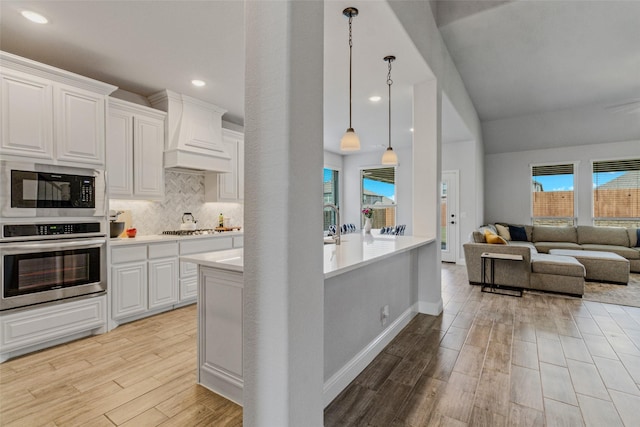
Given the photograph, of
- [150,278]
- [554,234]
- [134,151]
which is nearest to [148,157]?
[134,151]

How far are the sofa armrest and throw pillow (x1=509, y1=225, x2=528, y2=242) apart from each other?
2.96 metres

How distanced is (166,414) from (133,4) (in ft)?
9.37

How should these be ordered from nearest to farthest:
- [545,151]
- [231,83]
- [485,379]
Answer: [485,379] → [231,83] → [545,151]

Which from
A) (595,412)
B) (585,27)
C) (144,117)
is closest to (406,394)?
(595,412)

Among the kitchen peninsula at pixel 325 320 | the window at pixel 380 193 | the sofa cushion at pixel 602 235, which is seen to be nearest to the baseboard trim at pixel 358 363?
the kitchen peninsula at pixel 325 320

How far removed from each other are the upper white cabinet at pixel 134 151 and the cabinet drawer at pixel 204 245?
74 centimetres

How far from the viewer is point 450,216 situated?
688 cm

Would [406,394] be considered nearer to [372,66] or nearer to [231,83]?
[372,66]

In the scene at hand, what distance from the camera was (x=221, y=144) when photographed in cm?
446

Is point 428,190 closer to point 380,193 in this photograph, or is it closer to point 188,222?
point 188,222

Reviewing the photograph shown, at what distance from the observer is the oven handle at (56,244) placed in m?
2.52

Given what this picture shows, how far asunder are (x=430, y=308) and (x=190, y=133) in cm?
373

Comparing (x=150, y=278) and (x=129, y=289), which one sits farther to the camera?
(x=150, y=278)

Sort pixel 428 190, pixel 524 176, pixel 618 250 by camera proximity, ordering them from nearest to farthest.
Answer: pixel 428 190, pixel 618 250, pixel 524 176
